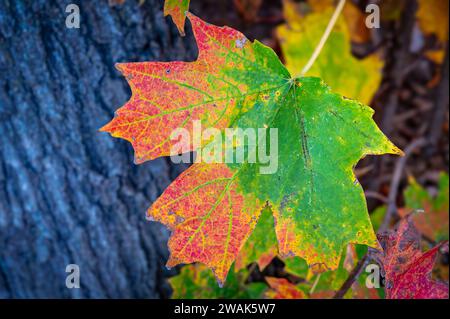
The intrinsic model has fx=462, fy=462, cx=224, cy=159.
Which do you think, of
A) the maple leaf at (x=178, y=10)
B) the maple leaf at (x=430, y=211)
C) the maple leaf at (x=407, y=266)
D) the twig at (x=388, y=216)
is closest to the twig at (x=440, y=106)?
the twig at (x=388, y=216)

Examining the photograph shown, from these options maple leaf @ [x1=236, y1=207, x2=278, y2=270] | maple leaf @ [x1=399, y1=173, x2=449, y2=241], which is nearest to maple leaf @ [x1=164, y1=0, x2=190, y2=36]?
maple leaf @ [x1=236, y1=207, x2=278, y2=270]

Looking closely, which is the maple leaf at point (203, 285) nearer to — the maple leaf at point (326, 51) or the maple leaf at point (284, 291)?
the maple leaf at point (284, 291)

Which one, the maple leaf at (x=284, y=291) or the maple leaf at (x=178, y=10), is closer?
the maple leaf at (x=178, y=10)

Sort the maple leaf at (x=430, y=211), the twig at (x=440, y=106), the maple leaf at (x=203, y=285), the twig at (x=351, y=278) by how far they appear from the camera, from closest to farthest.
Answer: the twig at (x=351, y=278), the maple leaf at (x=203, y=285), the maple leaf at (x=430, y=211), the twig at (x=440, y=106)

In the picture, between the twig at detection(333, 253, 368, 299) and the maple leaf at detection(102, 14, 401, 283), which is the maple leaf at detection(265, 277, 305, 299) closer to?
the twig at detection(333, 253, 368, 299)

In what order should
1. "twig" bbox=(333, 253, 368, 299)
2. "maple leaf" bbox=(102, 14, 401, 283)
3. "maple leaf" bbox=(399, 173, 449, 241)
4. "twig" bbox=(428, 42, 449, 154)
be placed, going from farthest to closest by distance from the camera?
"twig" bbox=(428, 42, 449, 154), "maple leaf" bbox=(399, 173, 449, 241), "twig" bbox=(333, 253, 368, 299), "maple leaf" bbox=(102, 14, 401, 283)
